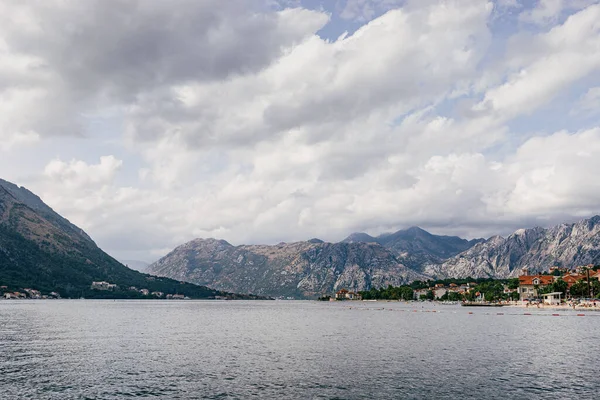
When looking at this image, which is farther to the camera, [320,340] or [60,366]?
[320,340]

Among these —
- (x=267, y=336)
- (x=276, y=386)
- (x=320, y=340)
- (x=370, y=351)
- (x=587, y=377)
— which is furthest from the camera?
(x=267, y=336)

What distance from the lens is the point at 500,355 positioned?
8969cm

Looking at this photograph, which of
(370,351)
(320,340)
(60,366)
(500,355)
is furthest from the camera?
(320,340)

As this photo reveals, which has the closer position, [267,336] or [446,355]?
[446,355]

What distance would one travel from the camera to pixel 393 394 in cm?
5669

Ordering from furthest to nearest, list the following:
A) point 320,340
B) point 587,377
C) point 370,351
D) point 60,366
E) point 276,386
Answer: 1. point 320,340
2. point 370,351
3. point 60,366
4. point 587,377
5. point 276,386

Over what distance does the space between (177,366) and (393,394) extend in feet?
125

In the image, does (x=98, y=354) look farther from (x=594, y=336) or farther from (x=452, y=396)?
(x=594, y=336)

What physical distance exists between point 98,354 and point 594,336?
121m

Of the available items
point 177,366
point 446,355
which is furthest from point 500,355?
point 177,366

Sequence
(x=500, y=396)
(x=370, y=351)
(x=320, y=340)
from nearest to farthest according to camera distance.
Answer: (x=500, y=396), (x=370, y=351), (x=320, y=340)

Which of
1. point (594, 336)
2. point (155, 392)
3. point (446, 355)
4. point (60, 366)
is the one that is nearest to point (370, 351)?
point (446, 355)

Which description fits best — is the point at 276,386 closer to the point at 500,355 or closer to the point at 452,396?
the point at 452,396

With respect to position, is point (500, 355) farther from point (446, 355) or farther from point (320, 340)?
point (320, 340)
